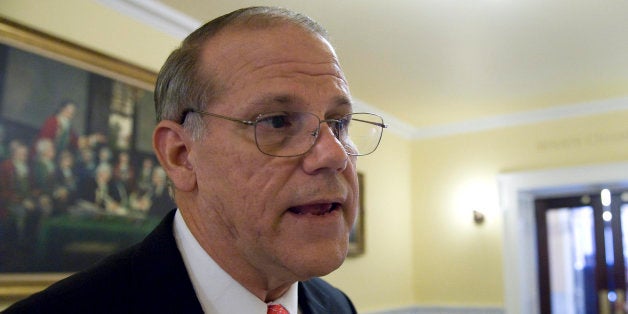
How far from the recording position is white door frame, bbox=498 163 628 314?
4750 mm

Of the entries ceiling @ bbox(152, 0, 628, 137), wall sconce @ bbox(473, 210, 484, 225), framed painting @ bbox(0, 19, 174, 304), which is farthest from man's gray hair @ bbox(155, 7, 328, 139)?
wall sconce @ bbox(473, 210, 484, 225)

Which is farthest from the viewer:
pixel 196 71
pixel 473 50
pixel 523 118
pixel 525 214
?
pixel 525 214

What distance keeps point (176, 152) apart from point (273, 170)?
224 millimetres

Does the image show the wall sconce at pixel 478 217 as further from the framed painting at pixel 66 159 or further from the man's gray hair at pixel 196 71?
the man's gray hair at pixel 196 71

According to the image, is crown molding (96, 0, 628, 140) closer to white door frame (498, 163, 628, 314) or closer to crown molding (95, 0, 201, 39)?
crown molding (95, 0, 201, 39)

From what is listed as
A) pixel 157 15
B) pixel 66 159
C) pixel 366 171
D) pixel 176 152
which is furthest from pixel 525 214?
pixel 176 152

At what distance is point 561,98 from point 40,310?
473cm

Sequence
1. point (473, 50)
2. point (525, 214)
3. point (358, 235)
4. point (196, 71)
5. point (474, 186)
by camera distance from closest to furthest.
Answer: point (196, 71) → point (473, 50) → point (358, 235) → point (525, 214) → point (474, 186)

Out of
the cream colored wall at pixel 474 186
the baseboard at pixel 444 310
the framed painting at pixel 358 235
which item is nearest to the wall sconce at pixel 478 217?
the cream colored wall at pixel 474 186

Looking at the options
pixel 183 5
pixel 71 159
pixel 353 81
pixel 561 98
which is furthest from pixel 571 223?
pixel 71 159

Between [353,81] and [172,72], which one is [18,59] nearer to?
[172,72]

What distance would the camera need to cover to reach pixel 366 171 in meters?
4.87

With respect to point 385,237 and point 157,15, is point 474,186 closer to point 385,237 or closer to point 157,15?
point 385,237

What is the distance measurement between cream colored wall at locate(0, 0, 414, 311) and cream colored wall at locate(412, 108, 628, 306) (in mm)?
177
